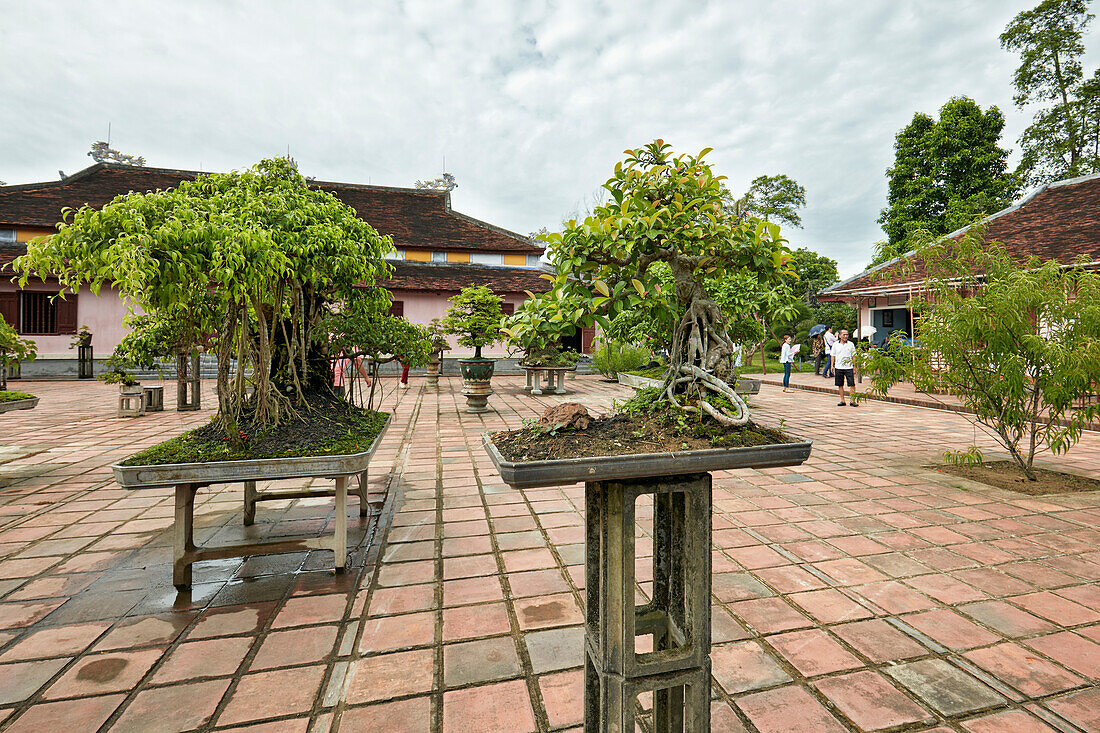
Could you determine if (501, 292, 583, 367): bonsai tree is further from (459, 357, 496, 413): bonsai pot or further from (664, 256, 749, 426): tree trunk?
(459, 357, 496, 413): bonsai pot

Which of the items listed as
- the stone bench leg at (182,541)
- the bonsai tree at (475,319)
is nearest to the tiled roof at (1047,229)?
the bonsai tree at (475,319)

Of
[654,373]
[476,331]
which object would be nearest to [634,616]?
[654,373]

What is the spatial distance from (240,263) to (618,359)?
13180 mm

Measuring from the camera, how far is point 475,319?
9695mm

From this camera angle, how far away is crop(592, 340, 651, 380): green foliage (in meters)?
14.6

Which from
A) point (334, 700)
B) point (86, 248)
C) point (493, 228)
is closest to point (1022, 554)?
point (334, 700)

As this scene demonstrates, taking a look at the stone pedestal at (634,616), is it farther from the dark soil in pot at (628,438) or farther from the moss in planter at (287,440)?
the moss in planter at (287,440)

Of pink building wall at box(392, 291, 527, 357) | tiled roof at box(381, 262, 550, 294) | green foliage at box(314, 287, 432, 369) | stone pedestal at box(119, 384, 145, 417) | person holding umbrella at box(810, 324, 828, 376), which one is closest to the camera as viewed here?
green foliage at box(314, 287, 432, 369)

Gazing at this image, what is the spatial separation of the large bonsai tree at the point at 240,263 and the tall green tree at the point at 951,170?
19.5 m

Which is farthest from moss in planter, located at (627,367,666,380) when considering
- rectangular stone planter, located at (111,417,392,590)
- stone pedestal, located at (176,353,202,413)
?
stone pedestal, located at (176,353,202,413)

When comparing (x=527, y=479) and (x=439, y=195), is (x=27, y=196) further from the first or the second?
(x=527, y=479)

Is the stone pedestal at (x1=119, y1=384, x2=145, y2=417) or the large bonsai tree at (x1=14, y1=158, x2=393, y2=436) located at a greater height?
the large bonsai tree at (x1=14, y1=158, x2=393, y2=436)

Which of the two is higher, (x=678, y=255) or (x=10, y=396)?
(x=678, y=255)

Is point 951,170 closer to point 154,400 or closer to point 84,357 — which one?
point 154,400
